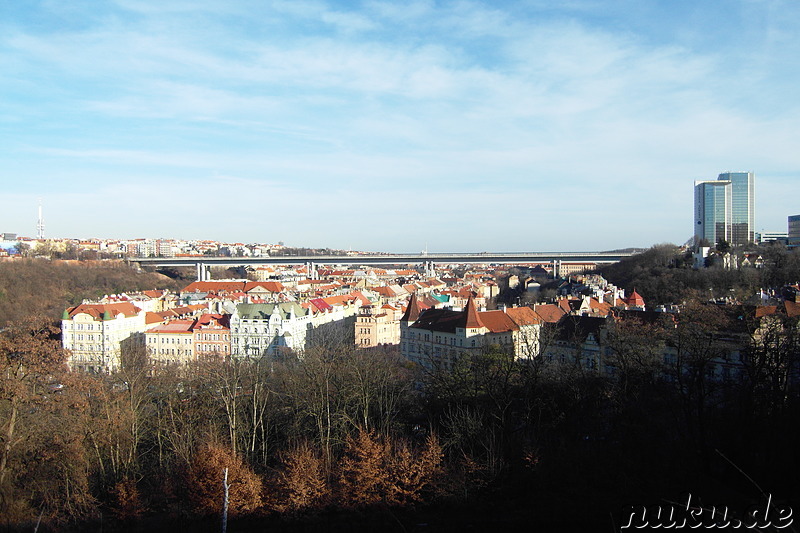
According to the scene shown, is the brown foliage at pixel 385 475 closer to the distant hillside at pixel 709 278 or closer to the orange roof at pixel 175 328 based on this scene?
the orange roof at pixel 175 328

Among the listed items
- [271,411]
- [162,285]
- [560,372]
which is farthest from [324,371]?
[162,285]

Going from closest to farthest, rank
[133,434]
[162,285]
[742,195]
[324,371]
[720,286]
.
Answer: [133,434]
[324,371]
[720,286]
[162,285]
[742,195]

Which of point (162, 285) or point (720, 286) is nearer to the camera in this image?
point (720, 286)

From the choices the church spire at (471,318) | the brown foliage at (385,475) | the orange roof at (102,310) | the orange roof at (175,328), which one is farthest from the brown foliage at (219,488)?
the orange roof at (102,310)

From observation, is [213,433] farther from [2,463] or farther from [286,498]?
[2,463]

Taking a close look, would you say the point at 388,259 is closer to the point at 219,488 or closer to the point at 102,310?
the point at 102,310

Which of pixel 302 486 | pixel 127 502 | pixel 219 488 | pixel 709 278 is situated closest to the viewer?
pixel 302 486

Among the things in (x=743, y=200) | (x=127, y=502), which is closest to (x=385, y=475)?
(x=127, y=502)
